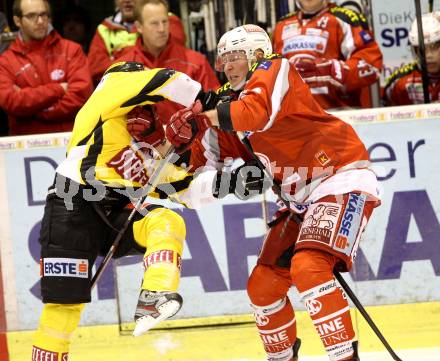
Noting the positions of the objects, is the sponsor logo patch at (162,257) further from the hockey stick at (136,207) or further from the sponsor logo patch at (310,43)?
the sponsor logo patch at (310,43)

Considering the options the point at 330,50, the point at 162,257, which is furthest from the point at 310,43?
the point at 162,257

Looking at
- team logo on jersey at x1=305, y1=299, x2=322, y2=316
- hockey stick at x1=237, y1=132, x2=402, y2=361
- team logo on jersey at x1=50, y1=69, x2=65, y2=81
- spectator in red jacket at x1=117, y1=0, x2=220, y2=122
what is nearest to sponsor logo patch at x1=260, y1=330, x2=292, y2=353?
hockey stick at x1=237, y1=132, x2=402, y2=361

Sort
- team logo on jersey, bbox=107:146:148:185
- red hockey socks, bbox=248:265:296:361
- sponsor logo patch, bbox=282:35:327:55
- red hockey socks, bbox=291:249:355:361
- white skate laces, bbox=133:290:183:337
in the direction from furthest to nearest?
sponsor logo patch, bbox=282:35:327:55
red hockey socks, bbox=248:265:296:361
team logo on jersey, bbox=107:146:148:185
red hockey socks, bbox=291:249:355:361
white skate laces, bbox=133:290:183:337

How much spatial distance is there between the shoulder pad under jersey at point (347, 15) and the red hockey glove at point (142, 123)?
180cm

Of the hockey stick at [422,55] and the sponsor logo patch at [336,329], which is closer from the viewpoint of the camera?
the sponsor logo patch at [336,329]

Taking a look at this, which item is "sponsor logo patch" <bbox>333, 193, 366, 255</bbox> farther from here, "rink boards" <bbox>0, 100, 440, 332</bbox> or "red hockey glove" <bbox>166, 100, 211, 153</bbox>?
"rink boards" <bbox>0, 100, 440, 332</bbox>

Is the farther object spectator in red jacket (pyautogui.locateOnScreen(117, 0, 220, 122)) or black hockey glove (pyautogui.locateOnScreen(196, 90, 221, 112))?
spectator in red jacket (pyautogui.locateOnScreen(117, 0, 220, 122))

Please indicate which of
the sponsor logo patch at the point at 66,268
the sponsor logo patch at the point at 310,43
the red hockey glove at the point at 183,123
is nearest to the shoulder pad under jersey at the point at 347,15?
the sponsor logo patch at the point at 310,43

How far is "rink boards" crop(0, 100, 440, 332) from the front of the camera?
5984mm

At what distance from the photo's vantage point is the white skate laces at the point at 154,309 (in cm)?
452

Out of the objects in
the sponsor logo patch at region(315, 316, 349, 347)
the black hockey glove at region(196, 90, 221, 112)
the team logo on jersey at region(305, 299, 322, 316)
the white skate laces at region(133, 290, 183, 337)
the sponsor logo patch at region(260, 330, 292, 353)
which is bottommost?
the sponsor logo patch at region(260, 330, 292, 353)

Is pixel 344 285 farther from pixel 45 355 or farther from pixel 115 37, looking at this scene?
pixel 115 37

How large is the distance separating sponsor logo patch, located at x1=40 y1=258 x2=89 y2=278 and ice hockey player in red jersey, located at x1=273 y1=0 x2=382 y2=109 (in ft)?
6.68

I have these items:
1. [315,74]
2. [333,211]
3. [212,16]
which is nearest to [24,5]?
[212,16]
